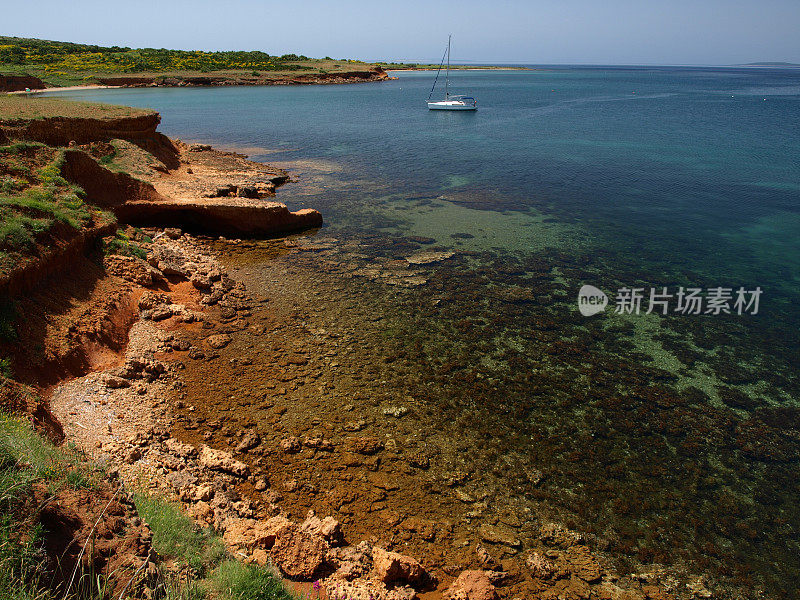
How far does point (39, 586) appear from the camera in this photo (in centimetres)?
349

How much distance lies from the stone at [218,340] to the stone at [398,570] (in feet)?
23.5

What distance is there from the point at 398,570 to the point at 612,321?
10299 mm

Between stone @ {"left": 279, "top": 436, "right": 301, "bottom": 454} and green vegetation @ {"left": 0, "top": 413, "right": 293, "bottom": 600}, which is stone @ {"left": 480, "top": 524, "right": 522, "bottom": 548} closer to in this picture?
green vegetation @ {"left": 0, "top": 413, "right": 293, "bottom": 600}

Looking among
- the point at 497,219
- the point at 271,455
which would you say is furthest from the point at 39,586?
the point at 497,219

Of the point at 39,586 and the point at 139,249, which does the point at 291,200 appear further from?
the point at 39,586

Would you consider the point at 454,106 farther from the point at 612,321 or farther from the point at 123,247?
the point at 123,247

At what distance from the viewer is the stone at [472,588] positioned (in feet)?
19.9

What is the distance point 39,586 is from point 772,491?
11007 millimetres

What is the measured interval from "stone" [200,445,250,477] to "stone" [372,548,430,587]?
3.01 m

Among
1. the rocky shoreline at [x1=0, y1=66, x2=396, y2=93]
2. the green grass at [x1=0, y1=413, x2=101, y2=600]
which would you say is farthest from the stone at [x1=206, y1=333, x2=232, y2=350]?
the rocky shoreline at [x1=0, y1=66, x2=396, y2=93]

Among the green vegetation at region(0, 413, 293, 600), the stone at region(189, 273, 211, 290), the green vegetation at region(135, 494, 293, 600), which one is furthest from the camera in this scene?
the stone at region(189, 273, 211, 290)

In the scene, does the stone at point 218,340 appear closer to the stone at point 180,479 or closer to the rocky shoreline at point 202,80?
the stone at point 180,479

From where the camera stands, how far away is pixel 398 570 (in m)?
6.16

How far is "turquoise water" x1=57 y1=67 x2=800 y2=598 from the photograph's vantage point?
798 cm
